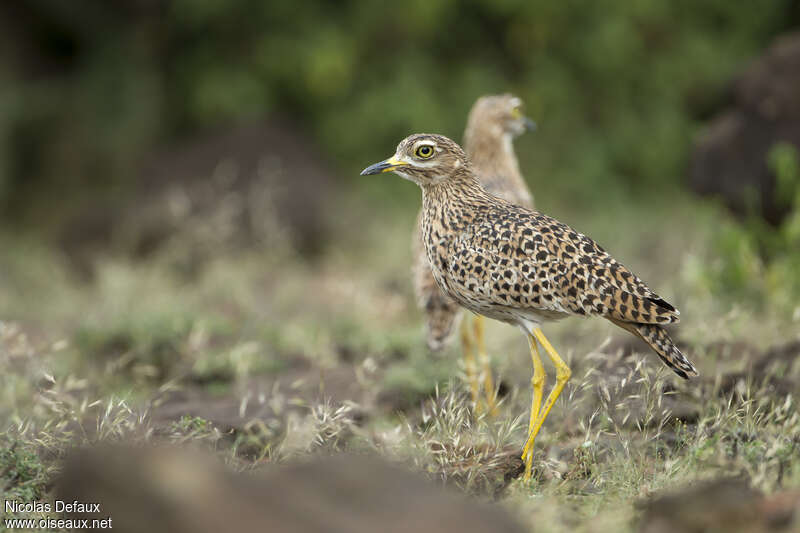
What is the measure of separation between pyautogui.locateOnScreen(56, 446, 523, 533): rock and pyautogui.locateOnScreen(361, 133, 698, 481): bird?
1318mm

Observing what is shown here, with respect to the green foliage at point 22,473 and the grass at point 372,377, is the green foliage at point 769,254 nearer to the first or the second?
the grass at point 372,377

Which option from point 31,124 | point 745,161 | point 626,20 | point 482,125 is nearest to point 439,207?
point 482,125

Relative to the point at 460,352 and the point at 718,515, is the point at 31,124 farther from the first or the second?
the point at 718,515

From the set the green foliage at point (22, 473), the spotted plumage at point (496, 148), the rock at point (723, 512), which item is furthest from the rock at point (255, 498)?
the spotted plumage at point (496, 148)

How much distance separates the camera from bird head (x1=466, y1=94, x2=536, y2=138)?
5598 mm

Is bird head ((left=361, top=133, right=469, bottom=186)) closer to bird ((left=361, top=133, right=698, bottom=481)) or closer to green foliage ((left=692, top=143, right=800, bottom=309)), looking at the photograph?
bird ((left=361, top=133, right=698, bottom=481))

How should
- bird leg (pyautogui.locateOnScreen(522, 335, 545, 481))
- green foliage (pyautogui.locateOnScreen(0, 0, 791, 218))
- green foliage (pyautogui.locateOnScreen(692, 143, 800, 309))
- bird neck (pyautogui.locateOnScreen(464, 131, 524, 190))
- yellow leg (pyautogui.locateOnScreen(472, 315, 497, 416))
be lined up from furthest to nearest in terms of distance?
green foliage (pyautogui.locateOnScreen(0, 0, 791, 218))
green foliage (pyautogui.locateOnScreen(692, 143, 800, 309))
bird neck (pyautogui.locateOnScreen(464, 131, 524, 190))
yellow leg (pyautogui.locateOnScreen(472, 315, 497, 416))
bird leg (pyautogui.locateOnScreen(522, 335, 545, 481))

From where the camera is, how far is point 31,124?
10.5 meters

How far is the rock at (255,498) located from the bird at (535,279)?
1318 mm

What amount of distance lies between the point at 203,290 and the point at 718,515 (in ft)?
19.7

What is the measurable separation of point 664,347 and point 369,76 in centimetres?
752

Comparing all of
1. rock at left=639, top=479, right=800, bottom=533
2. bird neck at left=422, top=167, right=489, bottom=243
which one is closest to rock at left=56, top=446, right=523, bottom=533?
rock at left=639, top=479, right=800, bottom=533

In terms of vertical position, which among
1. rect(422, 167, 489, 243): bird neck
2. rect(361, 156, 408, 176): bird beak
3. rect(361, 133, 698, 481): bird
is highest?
rect(361, 156, 408, 176): bird beak

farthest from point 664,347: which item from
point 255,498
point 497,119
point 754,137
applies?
point 754,137
